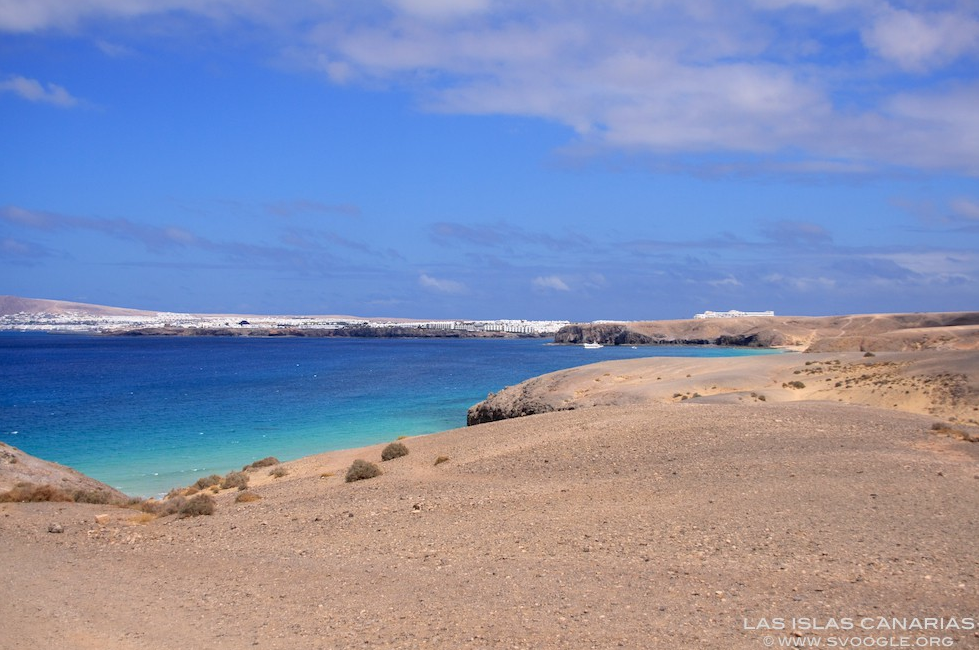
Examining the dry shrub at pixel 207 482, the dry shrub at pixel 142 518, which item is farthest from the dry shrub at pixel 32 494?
the dry shrub at pixel 207 482

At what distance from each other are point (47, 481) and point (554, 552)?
11551 mm

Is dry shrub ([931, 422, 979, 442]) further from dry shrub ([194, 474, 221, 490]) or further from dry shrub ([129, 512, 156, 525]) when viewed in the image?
dry shrub ([194, 474, 221, 490])

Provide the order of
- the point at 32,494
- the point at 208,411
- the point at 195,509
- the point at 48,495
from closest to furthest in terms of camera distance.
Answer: the point at 195,509, the point at 32,494, the point at 48,495, the point at 208,411

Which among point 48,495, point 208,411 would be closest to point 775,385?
point 48,495

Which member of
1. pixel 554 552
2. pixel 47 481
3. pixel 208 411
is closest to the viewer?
pixel 554 552

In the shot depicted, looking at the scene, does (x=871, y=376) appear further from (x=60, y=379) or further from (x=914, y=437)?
(x=60, y=379)

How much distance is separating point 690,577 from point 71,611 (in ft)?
21.3

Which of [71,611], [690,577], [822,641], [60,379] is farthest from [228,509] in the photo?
[60,379]

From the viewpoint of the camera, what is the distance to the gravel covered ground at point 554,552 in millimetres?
7336

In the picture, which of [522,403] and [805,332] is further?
[805,332]

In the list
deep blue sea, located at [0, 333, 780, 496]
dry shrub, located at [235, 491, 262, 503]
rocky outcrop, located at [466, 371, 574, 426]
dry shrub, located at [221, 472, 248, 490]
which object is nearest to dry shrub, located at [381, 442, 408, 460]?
dry shrub, located at [221, 472, 248, 490]

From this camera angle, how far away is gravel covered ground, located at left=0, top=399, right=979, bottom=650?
289 inches

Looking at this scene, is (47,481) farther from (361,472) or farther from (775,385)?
(775,385)

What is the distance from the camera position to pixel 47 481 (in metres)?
16.1
